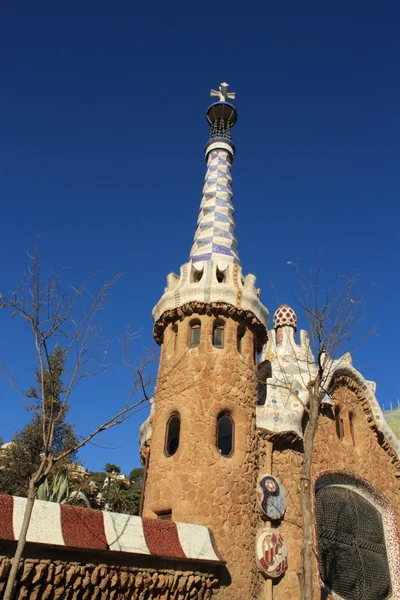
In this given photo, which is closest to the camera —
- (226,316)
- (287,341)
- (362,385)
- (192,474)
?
(192,474)

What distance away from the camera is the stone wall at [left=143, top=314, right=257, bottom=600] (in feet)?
26.9

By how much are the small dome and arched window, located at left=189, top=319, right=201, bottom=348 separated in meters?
5.02

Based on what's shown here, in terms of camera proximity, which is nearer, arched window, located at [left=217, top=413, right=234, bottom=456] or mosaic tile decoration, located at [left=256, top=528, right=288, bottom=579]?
mosaic tile decoration, located at [left=256, top=528, right=288, bottom=579]

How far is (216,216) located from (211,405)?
525 cm

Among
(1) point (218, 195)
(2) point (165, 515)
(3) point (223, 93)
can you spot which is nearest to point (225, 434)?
Result: (2) point (165, 515)

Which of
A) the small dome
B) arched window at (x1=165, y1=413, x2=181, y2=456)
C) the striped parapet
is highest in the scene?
the small dome

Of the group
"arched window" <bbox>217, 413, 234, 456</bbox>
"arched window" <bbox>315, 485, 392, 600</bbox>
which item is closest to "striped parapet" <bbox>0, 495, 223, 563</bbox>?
"arched window" <bbox>217, 413, 234, 456</bbox>

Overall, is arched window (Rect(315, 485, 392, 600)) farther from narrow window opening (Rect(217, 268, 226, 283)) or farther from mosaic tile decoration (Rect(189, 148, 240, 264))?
mosaic tile decoration (Rect(189, 148, 240, 264))

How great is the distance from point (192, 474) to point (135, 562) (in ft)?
6.40

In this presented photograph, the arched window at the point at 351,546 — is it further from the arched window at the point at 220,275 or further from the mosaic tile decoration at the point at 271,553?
the arched window at the point at 220,275

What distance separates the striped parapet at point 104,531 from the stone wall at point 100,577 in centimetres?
14

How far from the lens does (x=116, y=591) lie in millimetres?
6633

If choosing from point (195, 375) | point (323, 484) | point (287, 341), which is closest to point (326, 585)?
point (323, 484)

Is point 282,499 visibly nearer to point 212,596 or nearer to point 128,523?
point 212,596
